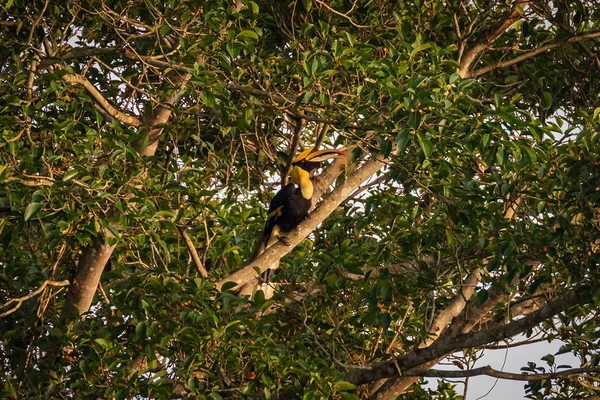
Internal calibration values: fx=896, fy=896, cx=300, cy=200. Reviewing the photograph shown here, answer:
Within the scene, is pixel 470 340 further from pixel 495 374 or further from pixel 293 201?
pixel 293 201

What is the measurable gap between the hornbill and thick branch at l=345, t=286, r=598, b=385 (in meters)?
1.07

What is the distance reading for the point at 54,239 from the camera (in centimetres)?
487

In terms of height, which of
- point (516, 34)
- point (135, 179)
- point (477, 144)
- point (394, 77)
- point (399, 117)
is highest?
point (516, 34)

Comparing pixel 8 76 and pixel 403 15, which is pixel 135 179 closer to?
pixel 8 76

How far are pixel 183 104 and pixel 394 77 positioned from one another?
2.58 meters

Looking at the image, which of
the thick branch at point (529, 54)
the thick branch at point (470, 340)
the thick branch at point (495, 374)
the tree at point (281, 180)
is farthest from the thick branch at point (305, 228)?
A: the thick branch at point (495, 374)

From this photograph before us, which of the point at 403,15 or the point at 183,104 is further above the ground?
the point at 183,104

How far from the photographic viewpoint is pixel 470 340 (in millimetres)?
5434

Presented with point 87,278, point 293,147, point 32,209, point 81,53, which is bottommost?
point 32,209

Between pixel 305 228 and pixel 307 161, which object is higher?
pixel 307 161

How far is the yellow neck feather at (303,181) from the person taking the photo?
7117 mm

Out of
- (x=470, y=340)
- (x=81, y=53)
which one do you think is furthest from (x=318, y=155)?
(x=470, y=340)

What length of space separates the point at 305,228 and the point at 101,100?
1698mm

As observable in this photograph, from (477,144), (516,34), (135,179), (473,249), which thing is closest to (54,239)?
(135,179)
